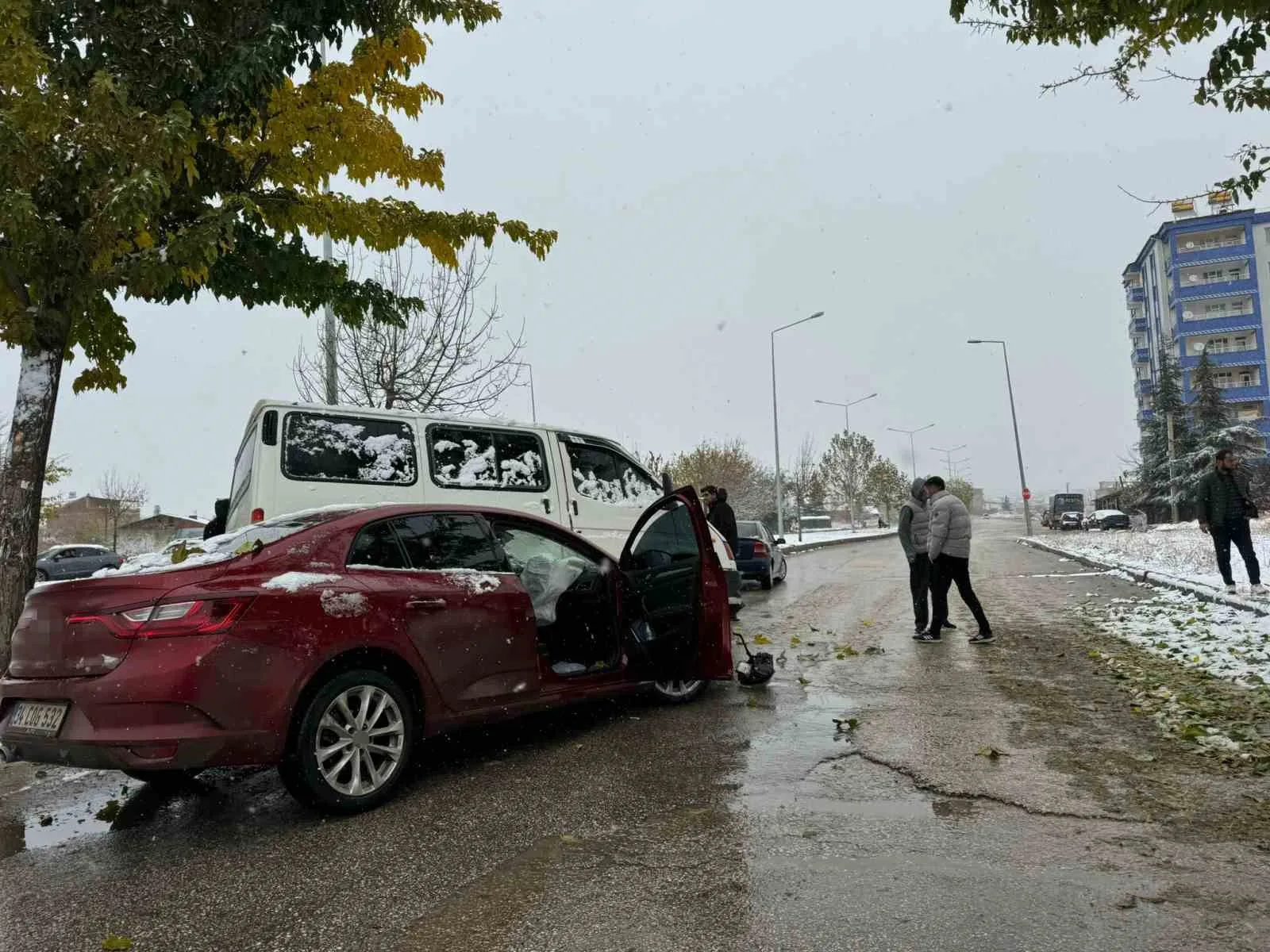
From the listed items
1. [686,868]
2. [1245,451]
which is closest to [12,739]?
[686,868]

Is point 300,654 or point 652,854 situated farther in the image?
point 300,654

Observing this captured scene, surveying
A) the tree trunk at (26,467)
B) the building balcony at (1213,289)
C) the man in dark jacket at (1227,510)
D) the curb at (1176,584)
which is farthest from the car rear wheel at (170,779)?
the building balcony at (1213,289)

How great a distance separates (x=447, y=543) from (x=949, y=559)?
5855 mm

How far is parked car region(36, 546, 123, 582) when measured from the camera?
27359mm

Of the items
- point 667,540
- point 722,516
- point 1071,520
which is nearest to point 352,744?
point 667,540

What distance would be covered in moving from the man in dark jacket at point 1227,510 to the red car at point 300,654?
29.1 ft

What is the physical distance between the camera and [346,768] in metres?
4.18

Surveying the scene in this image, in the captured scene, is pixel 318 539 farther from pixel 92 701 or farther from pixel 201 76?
pixel 201 76

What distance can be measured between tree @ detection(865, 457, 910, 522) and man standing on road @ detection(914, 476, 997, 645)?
63295 millimetres

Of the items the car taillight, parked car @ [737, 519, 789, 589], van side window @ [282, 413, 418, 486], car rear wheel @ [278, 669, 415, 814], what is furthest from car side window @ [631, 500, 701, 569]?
parked car @ [737, 519, 789, 589]

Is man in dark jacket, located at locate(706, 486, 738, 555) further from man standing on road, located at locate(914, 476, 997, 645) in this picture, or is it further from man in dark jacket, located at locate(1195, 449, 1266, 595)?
man in dark jacket, located at locate(1195, 449, 1266, 595)

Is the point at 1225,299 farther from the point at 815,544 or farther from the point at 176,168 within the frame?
the point at 176,168

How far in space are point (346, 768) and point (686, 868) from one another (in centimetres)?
172

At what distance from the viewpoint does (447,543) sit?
5004mm
